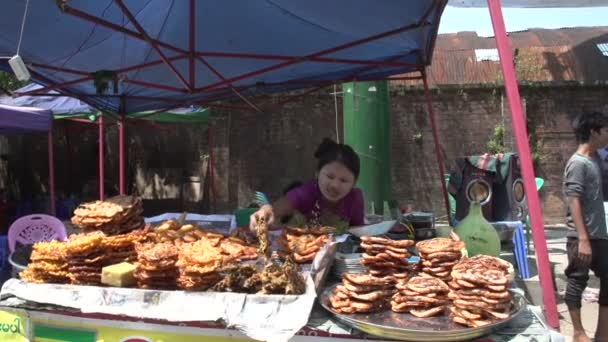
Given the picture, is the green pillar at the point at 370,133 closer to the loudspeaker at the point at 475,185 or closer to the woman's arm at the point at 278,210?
the loudspeaker at the point at 475,185

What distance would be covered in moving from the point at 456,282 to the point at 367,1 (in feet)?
6.26

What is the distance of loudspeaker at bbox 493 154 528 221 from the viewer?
15.7 feet

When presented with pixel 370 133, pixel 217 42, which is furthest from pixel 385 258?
pixel 370 133

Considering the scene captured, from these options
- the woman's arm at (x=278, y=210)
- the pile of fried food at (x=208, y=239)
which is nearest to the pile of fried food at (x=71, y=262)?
the pile of fried food at (x=208, y=239)

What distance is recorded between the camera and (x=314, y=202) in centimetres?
302

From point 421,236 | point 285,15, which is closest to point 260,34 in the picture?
point 285,15

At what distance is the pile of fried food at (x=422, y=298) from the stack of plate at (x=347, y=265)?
25cm

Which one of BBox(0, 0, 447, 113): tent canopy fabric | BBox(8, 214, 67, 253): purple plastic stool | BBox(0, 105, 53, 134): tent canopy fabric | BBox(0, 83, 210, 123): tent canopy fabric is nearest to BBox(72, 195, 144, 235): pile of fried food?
BBox(0, 0, 447, 113): tent canopy fabric

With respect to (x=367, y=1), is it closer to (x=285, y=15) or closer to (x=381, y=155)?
(x=285, y=15)

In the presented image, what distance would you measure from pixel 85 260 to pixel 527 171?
1.68 metres

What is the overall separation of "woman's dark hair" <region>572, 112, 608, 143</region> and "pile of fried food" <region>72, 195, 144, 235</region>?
2.87 m

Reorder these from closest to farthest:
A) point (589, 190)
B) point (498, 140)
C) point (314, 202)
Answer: point (314, 202) < point (589, 190) < point (498, 140)

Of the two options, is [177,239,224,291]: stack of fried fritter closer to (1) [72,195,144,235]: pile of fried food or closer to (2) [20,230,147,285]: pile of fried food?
(2) [20,230,147,285]: pile of fried food

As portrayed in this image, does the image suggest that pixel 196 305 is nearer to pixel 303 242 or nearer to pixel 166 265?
pixel 166 265
